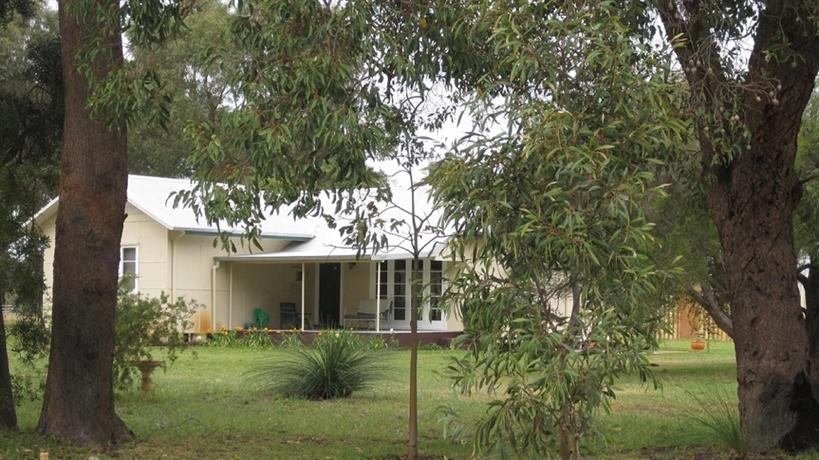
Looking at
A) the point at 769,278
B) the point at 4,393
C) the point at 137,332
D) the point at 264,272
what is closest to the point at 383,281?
the point at 264,272

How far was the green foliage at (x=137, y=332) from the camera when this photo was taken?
15258mm

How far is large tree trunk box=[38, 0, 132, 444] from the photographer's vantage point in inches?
437

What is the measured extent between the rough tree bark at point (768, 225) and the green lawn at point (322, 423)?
731 millimetres

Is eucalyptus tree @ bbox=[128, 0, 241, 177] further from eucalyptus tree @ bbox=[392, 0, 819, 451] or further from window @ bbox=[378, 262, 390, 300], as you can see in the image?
eucalyptus tree @ bbox=[392, 0, 819, 451]

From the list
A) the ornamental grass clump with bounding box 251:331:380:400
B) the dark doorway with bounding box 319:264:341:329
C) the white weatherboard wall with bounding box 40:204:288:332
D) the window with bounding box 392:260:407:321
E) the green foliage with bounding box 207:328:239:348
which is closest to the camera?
the ornamental grass clump with bounding box 251:331:380:400

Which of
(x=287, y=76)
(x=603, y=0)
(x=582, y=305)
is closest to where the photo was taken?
(x=582, y=305)

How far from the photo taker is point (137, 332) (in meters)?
15.6

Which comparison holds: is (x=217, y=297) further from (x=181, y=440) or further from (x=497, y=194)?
(x=497, y=194)

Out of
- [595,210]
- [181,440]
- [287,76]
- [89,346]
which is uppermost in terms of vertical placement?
[287,76]

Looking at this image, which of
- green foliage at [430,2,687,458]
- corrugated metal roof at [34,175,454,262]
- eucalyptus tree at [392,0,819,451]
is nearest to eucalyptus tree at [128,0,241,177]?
corrugated metal roof at [34,175,454,262]

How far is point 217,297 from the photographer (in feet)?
99.4

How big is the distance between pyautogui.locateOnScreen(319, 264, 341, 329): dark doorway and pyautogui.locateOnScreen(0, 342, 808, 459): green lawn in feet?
36.1

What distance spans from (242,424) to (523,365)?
790cm

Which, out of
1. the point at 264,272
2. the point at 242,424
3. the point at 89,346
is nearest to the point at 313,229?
the point at 264,272
